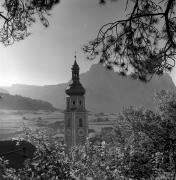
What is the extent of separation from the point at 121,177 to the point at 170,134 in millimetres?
7542

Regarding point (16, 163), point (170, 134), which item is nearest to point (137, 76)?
point (170, 134)

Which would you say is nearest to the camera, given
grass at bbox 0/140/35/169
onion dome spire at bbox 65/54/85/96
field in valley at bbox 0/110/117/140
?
grass at bbox 0/140/35/169

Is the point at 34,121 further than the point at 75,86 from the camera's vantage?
Yes

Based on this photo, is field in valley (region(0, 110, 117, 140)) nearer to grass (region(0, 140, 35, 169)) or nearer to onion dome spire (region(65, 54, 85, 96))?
onion dome spire (region(65, 54, 85, 96))

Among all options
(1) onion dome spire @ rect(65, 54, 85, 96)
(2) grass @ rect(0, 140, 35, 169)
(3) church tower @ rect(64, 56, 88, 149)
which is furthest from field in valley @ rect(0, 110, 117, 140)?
(2) grass @ rect(0, 140, 35, 169)

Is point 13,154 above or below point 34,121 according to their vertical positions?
below

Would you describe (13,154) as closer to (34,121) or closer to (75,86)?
(75,86)

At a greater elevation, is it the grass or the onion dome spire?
the onion dome spire

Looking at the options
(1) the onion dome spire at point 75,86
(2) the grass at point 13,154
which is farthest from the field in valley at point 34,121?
(2) the grass at point 13,154

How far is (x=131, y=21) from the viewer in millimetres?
9383

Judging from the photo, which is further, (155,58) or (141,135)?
(141,135)

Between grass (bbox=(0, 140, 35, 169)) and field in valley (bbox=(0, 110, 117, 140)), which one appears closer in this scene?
grass (bbox=(0, 140, 35, 169))

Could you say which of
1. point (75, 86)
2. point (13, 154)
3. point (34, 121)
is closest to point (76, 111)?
point (75, 86)

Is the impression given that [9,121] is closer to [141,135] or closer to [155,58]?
[141,135]
